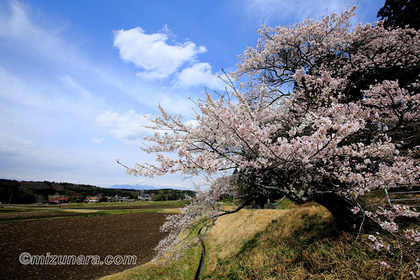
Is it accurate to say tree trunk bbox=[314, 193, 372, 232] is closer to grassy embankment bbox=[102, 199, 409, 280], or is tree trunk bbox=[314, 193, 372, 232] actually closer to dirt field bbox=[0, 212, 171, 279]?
grassy embankment bbox=[102, 199, 409, 280]

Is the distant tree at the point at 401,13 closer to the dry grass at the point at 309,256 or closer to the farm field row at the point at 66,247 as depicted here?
the dry grass at the point at 309,256

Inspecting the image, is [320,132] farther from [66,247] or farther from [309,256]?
[66,247]

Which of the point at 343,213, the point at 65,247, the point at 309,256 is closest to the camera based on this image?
the point at 309,256

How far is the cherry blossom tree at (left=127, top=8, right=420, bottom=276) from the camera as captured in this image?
11.6ft

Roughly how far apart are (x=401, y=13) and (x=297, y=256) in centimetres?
1221

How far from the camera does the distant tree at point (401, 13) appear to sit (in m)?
7.74

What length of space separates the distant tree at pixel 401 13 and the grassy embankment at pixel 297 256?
9152 millimetres

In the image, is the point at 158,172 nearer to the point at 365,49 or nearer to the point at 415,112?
the point at 415,112

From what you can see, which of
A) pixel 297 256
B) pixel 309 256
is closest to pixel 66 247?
pixel 297 256

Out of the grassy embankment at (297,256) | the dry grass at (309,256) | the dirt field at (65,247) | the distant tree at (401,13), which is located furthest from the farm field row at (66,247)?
the distant tree at (401,13)

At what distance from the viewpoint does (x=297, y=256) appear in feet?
18.1

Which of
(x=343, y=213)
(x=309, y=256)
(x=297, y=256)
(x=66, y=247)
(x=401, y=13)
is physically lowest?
(x=66, y=247)

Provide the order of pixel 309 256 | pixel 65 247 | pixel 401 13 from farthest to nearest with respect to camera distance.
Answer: pixel 65 247 → pixel 401 13 → pixel 309 256

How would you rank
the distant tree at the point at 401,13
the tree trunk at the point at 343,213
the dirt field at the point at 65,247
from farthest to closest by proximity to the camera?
1. the dirt field at the point at 65,247
2. the distant tree at the point at 401,13
3. the tree trunk at the point at 343,213
